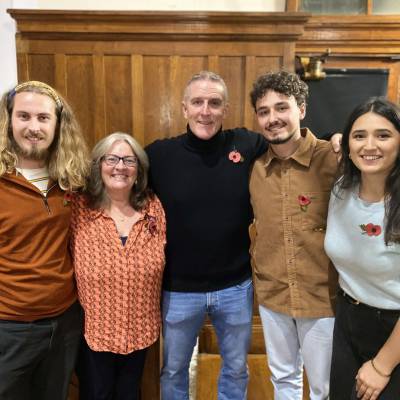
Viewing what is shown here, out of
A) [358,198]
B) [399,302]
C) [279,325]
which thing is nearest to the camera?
[399,302]

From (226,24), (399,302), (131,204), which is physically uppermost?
(226,24)

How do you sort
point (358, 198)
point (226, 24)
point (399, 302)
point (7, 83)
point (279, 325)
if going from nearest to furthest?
point (399, 302) < point (358, 198) < point (279, 325) < point (226, 24) < point (7, 83)

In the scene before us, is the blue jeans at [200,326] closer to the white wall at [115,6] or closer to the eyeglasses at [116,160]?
the eyeglasses at [116,160]

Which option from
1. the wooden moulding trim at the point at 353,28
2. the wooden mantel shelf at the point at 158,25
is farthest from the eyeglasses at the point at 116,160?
the wooden moulding trim at the point at 353,28

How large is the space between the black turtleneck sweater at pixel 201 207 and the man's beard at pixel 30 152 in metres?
0.45

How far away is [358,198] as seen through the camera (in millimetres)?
1286

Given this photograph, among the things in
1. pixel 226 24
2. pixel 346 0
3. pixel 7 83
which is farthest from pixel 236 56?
pixel 7 83

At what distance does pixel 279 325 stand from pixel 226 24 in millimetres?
1648

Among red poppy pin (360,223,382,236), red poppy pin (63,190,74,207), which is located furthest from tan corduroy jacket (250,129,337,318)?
red poppy pin (63,190,74,207)

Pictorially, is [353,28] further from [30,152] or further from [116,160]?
[30,152]

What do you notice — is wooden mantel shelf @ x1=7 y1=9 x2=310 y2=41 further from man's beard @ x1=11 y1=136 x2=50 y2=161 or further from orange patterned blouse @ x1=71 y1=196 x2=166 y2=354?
orange patterned blouse @ x1=71 y1=196 x2=166 y2=354

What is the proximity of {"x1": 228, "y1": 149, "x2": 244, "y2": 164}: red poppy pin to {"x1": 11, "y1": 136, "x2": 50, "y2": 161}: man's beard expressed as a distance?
0.75 meters

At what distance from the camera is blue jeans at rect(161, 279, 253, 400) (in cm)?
165

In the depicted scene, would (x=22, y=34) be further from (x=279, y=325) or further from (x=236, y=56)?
(x=279, y=325)
